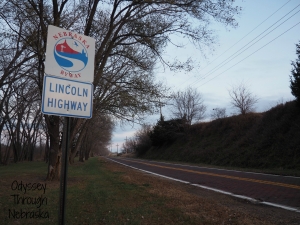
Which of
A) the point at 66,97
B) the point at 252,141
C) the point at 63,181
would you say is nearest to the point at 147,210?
the point at 63,181

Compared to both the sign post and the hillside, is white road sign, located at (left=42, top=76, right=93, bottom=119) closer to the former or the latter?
the sign post

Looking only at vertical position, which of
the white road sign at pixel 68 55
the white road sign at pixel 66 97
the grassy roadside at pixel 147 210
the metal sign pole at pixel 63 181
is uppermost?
the white road sign at pixel 68 55

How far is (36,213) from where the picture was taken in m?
6.46

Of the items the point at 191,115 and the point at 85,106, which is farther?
the point at 191,115

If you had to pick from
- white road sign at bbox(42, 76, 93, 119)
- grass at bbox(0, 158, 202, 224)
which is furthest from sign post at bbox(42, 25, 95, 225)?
grass at bbox(0, 158, 202, 224)

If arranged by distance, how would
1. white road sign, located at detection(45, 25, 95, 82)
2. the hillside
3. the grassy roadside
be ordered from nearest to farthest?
white road sign, located at detection(45, 25, 95, 82)
the grassy roadside
the hillside

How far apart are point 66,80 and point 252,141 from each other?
25647mm

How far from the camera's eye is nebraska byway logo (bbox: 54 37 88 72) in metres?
3.38

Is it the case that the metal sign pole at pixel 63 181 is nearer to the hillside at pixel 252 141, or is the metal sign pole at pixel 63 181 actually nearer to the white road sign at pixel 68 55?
the white road sign at pixel 68 55

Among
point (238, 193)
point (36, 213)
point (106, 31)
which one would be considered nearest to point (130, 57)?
point (106, 31)

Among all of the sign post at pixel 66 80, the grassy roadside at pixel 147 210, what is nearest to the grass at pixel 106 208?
the grassy roadside at pixel 147 210

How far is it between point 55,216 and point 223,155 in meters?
24.6

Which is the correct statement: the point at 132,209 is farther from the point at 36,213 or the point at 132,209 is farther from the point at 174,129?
the point at 174,129

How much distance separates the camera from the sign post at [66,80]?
3.25m
